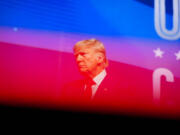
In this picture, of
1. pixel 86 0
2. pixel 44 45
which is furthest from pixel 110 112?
pixel 86 0

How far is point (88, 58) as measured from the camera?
193 cm

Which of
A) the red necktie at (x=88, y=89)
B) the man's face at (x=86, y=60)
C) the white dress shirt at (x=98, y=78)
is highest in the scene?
the man's face at (x=86, y=60)

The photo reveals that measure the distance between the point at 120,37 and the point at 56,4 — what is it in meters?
0.47

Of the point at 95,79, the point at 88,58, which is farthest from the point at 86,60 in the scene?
the point at 95,79

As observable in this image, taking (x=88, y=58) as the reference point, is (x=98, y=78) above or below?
below

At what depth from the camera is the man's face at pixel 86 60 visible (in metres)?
1.92

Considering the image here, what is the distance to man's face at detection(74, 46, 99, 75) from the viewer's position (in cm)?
192

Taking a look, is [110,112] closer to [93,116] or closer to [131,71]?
[93,116]

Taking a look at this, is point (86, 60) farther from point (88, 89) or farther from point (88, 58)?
point (88, 89)

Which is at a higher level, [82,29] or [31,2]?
[31,2]

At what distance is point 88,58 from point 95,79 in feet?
0.47

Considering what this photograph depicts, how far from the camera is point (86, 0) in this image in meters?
2.00

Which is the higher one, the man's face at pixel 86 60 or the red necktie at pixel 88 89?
the man's face at pixel 86 60

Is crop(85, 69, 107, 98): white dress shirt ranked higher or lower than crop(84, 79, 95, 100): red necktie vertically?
higher
